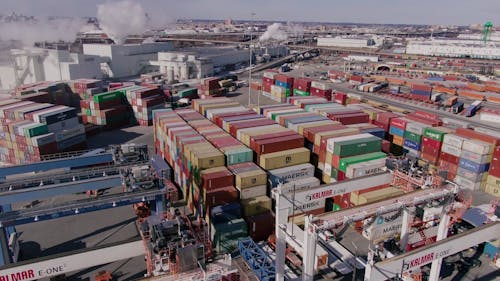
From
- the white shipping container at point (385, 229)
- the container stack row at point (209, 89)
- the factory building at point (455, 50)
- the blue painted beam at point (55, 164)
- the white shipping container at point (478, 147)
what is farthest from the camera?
the factory building at point (455, 50)

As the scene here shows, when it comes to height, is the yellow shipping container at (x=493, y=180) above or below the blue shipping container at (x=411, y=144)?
below

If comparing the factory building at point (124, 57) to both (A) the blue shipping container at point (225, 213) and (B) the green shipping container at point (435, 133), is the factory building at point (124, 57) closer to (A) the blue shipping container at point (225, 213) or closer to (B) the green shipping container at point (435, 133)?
(A) the blue shipping container at point (225, 213)

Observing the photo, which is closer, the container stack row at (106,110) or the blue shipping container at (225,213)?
the blue shipping container at (225,213)

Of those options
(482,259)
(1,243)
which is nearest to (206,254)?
(1,243)

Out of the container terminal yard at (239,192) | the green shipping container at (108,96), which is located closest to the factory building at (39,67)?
the container terminal yard at (239,192)

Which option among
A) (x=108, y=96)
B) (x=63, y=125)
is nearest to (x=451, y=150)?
(x=63, y=125)

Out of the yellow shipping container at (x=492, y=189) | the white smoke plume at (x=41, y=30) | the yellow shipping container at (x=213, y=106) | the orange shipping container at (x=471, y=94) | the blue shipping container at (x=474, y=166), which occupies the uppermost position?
the white smoke plume at (x=41, y=30)
